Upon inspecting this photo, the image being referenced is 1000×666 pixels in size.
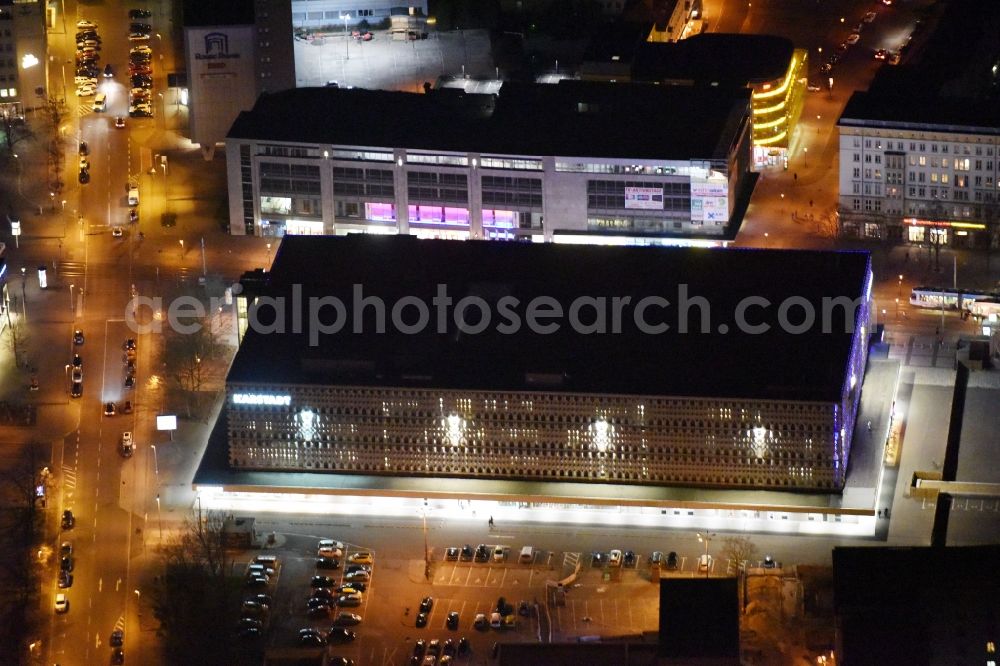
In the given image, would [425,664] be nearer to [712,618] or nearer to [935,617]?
[712,618]

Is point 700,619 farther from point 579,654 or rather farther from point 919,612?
point 919,612

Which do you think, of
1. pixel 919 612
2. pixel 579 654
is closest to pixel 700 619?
pixel 579 654

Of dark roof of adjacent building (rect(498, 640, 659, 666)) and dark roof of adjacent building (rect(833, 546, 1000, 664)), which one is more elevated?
dark roof of adjacent building (rect(833, 546, 1000, 664))

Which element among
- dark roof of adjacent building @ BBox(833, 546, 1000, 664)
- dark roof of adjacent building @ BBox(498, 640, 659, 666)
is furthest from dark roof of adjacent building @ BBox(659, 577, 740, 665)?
dark roof of adjacent building @ BBox(833, 546, 1000, 664)

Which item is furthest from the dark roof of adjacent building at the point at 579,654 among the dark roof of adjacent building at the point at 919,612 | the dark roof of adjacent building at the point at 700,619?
the dark roof of adjacent building at the point at 919,612

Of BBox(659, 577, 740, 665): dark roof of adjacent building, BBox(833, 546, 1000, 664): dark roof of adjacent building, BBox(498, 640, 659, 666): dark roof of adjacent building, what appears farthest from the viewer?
BBox(498, 640, 659, 666): dark roof of adjacent building

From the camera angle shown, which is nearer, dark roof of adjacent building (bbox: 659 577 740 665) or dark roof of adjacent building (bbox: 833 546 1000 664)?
dark roof of adjacent building (bbox: 659 577 740 665)

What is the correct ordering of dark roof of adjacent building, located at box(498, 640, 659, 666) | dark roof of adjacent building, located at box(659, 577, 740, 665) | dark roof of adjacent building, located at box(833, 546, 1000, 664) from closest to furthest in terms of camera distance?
dark roof of adjacent building, located at box(659, 577, 740, 665), dark roof of adjacent building, located at box(833, 546, 1000, 664), dark roof of adjacent building, located at box(498, 640, 659, 666)

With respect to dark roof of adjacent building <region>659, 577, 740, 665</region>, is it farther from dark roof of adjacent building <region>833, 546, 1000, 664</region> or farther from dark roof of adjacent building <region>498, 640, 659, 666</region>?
Answer: dark roof of adjacent building <region>833, 546, 1000, 664</region>
